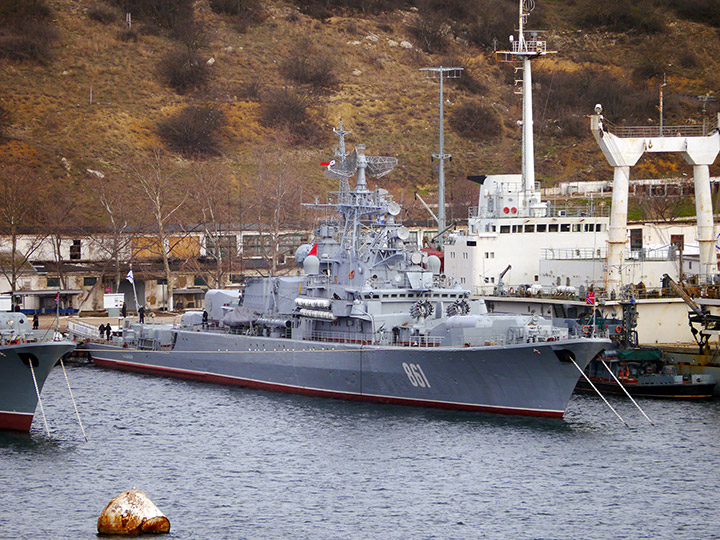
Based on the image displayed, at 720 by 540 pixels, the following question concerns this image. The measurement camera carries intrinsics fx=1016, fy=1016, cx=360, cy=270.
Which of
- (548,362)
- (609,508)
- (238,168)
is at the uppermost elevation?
(238,168)

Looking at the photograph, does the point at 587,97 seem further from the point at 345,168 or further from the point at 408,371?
the point at 408,371

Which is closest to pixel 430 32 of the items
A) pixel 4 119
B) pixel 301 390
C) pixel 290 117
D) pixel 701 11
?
pixel 290 117

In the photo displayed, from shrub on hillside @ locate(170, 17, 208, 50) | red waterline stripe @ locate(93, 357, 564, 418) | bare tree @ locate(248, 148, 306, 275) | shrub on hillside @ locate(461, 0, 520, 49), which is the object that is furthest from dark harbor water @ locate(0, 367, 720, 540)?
shrub on hillside @ locate(461, 0, 520, 49)

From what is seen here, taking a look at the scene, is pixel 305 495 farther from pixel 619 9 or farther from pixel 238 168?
pixel 619 9

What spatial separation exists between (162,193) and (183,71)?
936 inches

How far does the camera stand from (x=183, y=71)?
97.4 metres

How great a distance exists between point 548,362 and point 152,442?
13.9 meters

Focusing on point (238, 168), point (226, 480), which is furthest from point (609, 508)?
point (238, 168)

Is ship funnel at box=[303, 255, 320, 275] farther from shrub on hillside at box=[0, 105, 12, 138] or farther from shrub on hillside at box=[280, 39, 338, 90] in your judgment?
shrub on hillside at box=[280, 39, 338, 90]

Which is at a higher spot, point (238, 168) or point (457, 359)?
point (238, 168)

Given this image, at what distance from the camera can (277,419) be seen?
1487 inches

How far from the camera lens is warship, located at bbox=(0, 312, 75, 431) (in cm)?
3375

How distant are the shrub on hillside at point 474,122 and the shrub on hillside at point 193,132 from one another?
2342 cm

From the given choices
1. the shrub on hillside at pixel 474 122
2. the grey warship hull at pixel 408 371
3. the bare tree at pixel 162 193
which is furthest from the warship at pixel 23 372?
the shrub on hillside at pixel 474 122
